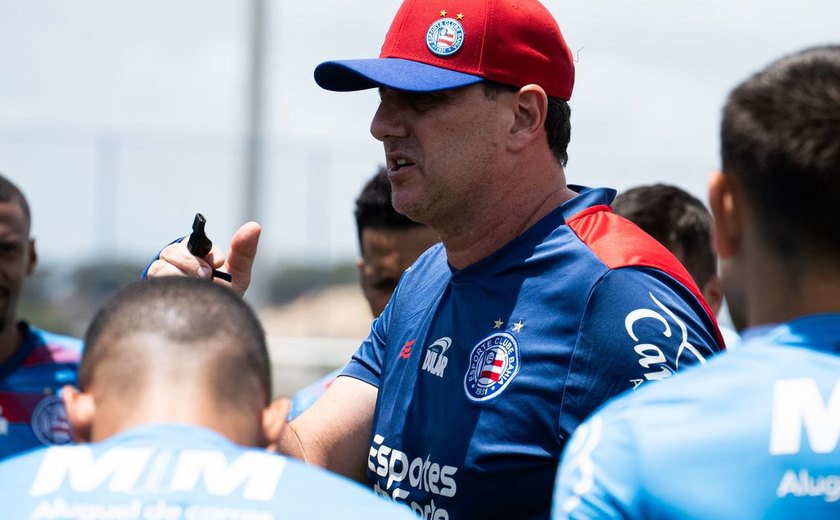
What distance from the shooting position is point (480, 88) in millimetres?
3238

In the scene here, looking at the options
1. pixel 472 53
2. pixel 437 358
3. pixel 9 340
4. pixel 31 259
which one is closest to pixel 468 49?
pixel 472 53

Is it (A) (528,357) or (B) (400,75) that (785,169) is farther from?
(B) (400,75)

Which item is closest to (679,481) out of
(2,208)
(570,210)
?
(570,210)

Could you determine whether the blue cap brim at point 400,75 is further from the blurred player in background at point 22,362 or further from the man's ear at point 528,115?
the blurred player in background at point 22,362

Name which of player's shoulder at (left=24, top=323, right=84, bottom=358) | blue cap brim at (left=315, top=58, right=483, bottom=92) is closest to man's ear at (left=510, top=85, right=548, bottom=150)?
blue cap brim at (left=315, top=58, right=483, bottom=92)

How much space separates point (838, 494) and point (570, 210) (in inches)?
58.4

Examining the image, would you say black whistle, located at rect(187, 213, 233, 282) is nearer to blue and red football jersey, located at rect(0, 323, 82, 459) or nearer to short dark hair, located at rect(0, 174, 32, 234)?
Result: blue and red football jersey, located at rect(0, 323, 82, 459)

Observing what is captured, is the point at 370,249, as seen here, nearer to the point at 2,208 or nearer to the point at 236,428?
the point at 2,208

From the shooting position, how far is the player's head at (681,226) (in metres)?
4.67

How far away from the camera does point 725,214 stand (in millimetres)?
2084

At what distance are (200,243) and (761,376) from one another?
1.74 metres

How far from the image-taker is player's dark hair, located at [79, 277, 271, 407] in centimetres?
198

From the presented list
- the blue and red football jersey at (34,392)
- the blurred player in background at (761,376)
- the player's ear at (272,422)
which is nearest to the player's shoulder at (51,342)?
the blue and red football jersey at (34,392)

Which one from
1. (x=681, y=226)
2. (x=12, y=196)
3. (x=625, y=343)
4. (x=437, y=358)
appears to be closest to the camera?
(x=625, y=343)
